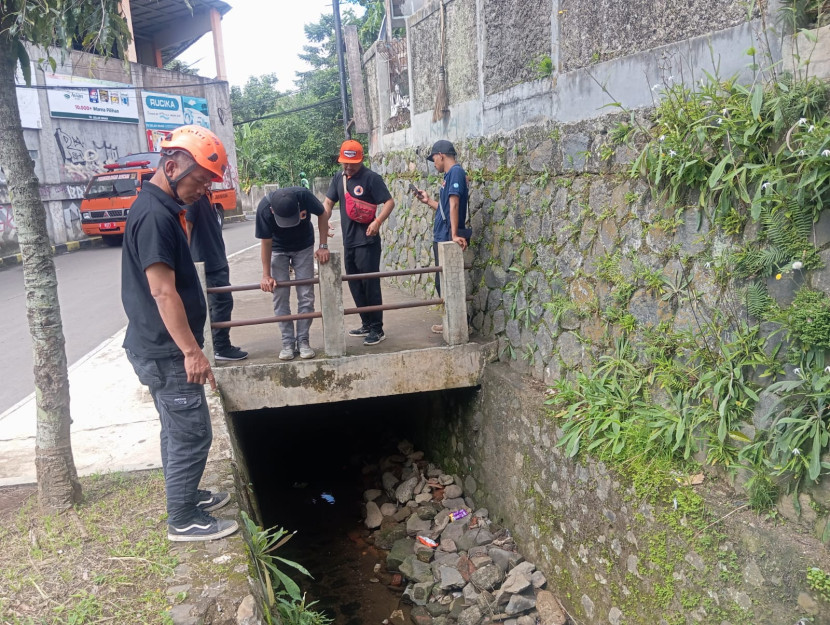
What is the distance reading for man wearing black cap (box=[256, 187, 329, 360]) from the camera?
17.7ft

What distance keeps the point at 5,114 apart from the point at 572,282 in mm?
3714

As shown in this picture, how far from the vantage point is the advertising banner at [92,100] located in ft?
64.3

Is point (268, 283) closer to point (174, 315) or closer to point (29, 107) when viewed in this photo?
point (174, 315)

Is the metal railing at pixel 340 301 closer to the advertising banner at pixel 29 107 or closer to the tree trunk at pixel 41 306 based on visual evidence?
the tree trunk at pixel 41 306

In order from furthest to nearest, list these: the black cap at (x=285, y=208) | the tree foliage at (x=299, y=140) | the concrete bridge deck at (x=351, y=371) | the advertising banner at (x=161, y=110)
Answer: the tree foliage at (x=299, y=140) → the advertising banner at (x=161, y=110) → the concrete bridge deck at (x=351, y=371) → the black cap at (x=285, y=208)

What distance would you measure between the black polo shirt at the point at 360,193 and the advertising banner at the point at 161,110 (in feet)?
66.0

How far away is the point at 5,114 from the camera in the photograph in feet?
12.0

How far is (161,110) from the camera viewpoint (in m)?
24.5

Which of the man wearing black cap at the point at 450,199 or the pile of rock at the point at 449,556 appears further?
the man wearing black cap at the point at 450,199

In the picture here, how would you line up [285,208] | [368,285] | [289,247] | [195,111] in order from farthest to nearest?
[195,111]
[368,285]
[289,247]
[285,208]

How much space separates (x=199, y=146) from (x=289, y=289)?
2.71 m

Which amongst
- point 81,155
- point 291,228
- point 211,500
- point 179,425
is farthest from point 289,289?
point 81,155

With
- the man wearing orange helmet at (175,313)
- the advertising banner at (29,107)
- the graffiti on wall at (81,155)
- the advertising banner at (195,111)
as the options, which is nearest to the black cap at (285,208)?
the man wearing orange helmet at (175,313)

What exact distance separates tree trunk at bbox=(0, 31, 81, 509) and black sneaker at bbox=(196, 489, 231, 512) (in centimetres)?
80
